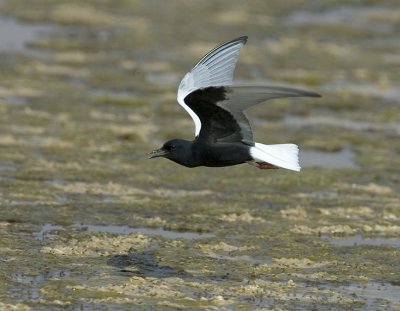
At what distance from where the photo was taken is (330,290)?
940 cm

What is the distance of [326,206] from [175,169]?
216 centimetres

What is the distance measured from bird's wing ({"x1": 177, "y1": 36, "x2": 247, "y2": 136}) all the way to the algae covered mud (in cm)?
147

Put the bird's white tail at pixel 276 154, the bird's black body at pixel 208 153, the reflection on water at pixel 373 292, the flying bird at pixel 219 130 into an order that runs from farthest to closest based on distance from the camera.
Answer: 1. the bird's black body at pixel 208 153
2. the bird's white tail at pixel 276 154
3. the flying bird at pixel 219 130
4. the reflection on water at pixel 373 292

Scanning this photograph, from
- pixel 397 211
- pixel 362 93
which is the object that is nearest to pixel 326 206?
pixel 397 211

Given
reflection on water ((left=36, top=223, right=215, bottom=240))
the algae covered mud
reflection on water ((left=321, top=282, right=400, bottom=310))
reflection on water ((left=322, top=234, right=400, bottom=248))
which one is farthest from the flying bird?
reflection on water ((left=322, top=234, right=400, bottom=248))

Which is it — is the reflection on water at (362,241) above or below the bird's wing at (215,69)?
below

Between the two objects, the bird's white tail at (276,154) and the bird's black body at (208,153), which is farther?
the bird's black body at (208,153)

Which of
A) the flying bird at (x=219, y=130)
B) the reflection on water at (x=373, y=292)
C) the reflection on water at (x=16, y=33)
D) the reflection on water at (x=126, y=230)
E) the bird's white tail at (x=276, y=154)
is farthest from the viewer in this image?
the reflection on water at (x=16, y=33)

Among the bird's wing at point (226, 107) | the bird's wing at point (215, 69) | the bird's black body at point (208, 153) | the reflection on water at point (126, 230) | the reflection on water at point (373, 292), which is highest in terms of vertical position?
the bird's wing at point (215, 69)

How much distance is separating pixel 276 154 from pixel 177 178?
3725mm

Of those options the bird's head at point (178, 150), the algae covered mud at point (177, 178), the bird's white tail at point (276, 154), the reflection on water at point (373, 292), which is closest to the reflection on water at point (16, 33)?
the algae covered mud at point (177, 178)

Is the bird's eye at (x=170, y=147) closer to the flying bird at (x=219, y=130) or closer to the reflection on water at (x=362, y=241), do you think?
the flying bird at (x=219, y=130)

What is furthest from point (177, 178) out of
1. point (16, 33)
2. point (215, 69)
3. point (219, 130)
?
point (16, 33)

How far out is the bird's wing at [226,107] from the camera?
8758 mm
